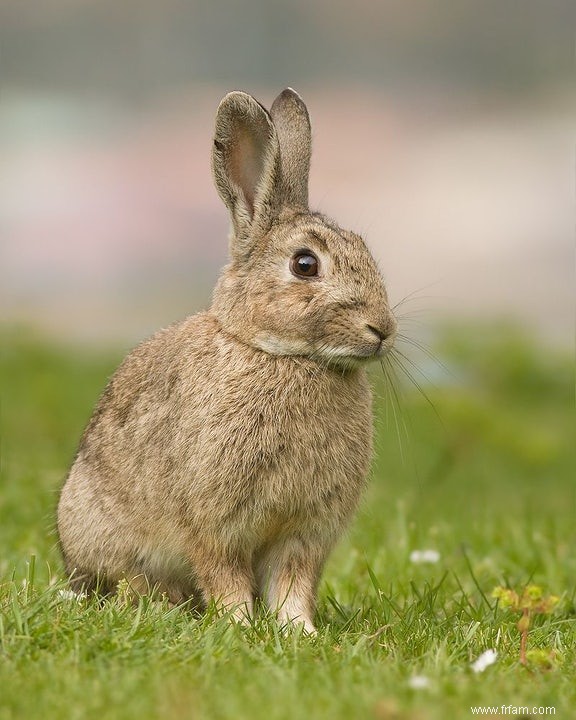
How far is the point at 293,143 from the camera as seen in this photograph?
561cm

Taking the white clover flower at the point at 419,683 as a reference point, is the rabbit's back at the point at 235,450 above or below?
above

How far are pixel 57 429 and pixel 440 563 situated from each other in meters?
5.13

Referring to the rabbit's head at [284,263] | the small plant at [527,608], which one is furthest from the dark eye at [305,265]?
the small plant at [527,608]

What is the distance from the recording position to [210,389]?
16.8ft

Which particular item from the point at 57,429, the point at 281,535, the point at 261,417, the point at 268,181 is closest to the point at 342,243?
the point at 268,181

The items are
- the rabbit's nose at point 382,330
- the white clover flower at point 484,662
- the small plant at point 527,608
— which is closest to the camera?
the white clover flower at point 484,662

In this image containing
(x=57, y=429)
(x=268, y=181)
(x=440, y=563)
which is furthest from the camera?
(x=57, y=429)

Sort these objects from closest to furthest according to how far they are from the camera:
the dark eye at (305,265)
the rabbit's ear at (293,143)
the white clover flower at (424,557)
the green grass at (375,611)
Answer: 1. the green grass at (375,611)
2. the dark eye at (305,265)
3. the rabbit's ear at (293,143)
4. the white clover flower at (424,557)

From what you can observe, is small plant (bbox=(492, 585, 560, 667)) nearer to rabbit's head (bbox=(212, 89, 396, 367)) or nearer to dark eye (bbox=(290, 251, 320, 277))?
rabbit's head (bbox=(212, 89, 396, 367))

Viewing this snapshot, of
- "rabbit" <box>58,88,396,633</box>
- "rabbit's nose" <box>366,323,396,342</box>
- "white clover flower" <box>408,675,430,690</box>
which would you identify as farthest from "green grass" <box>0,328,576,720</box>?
"rabbit's nose" <box>366,323,396,342</box>

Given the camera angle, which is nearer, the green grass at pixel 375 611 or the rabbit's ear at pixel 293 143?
the green grass at pixel 375 611

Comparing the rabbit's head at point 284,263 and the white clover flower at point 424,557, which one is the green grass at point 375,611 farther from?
the rabbit's head at point 284,263

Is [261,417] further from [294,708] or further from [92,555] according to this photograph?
[294,708]

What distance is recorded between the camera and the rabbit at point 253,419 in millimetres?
4977
